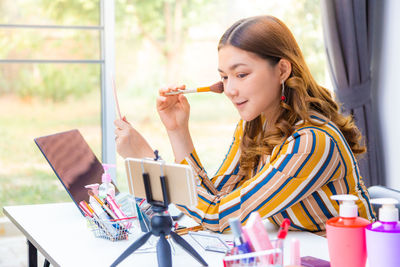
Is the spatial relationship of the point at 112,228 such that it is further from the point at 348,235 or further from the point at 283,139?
the point at 348,235

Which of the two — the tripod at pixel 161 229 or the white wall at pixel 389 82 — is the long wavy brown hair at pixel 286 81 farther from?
the white wall at pixel 389 82

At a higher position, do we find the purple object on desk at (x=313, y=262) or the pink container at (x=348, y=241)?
the pink container at (x=348, y=241)

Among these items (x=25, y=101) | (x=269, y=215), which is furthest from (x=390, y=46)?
(x=25, y=101)

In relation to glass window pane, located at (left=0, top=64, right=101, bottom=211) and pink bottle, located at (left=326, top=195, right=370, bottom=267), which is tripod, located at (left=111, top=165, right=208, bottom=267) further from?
glass window pane, located at (left=0, top=64, right=101, bottom=211)

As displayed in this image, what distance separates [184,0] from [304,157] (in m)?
6.44

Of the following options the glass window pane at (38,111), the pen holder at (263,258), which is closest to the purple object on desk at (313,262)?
the pen holder at (263,258)

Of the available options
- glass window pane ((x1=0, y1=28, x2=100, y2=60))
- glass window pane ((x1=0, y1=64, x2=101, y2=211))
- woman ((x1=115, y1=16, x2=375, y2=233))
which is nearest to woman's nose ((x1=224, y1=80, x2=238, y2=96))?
woman ((x1=115, y1=16, x2=375, y2=233))

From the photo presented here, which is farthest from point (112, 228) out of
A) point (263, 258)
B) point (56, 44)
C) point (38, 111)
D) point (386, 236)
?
point (38, 111)

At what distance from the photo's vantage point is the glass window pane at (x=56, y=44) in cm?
683

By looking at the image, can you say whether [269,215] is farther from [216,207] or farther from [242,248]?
[242,248]

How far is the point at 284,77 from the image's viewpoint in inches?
57.1

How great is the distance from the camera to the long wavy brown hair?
1407 millimetres

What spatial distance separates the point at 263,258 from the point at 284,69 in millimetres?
682

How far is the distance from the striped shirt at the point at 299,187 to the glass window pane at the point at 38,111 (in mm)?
5561
